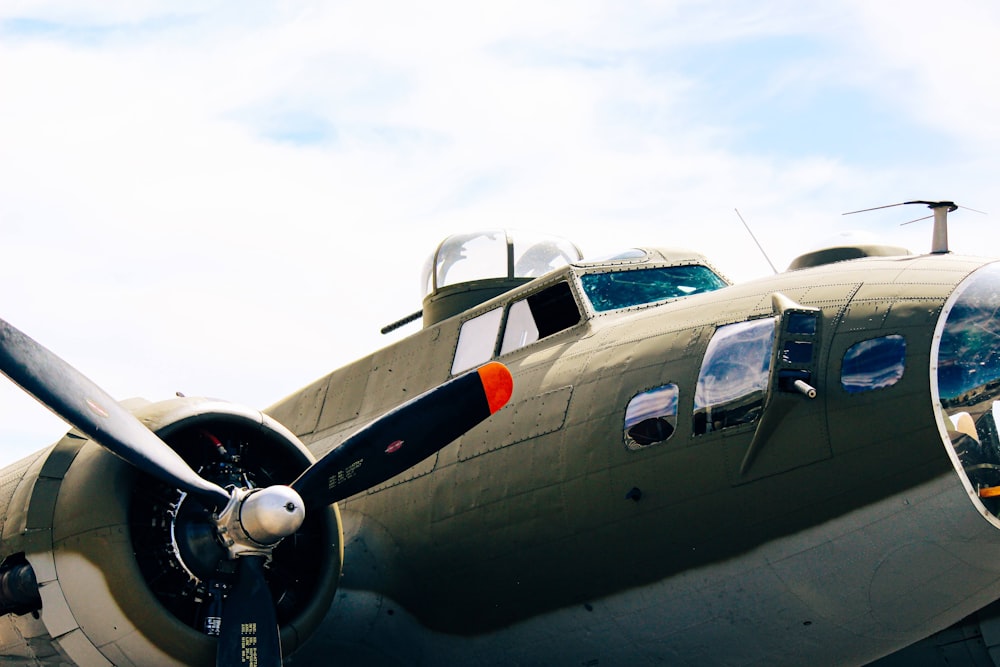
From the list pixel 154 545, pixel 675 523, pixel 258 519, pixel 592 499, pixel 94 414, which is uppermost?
pixel 94 414

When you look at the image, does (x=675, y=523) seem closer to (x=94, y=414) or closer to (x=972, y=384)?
(x=972, y=384)

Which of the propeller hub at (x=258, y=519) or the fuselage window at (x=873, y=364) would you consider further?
the propeller hub at (x=258, y=519)

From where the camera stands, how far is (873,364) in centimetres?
703

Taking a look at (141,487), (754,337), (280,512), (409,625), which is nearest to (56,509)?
(141,487)

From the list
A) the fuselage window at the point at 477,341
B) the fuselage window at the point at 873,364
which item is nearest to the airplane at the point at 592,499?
the fuselage window at the point at 873,364

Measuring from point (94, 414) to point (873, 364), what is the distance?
513 centimetres

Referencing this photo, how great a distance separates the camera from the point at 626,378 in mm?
8227

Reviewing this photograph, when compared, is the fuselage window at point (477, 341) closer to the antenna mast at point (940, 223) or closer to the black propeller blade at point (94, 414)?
the black propeller blade at point (94, 414)

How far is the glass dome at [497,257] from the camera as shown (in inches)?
467

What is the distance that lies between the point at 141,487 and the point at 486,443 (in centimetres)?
256

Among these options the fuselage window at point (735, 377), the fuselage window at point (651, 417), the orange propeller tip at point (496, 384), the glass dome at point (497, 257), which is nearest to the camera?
the fuselage window at point (735, 377)

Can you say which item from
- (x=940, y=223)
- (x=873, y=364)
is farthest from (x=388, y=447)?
(x=940, y=223)

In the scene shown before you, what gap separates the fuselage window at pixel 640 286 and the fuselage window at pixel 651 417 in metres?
1.78

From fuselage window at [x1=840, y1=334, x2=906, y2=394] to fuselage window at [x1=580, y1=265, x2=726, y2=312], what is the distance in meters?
2.77
